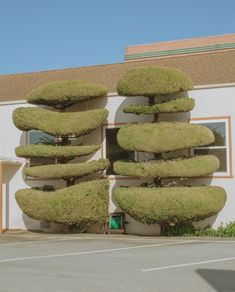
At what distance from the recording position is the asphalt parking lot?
→ 849cm

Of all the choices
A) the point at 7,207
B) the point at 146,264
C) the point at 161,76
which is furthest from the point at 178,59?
the point at 146,264

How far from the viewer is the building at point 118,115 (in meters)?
17.5

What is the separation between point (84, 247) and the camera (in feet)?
45.7

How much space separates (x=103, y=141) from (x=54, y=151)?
2.04 m

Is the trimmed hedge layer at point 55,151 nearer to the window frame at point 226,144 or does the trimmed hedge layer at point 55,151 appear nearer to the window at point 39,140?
the window at point 39,140

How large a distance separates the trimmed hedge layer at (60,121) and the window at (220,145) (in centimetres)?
357

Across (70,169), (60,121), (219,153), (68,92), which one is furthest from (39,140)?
(219,153)

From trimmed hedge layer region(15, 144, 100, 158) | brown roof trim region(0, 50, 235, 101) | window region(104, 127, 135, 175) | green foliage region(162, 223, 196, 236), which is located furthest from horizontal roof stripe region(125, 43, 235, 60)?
green foliage region(162, 223, 196, 236)

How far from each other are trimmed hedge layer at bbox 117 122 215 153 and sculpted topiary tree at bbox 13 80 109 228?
176cm

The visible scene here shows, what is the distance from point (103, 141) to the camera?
62.4ft

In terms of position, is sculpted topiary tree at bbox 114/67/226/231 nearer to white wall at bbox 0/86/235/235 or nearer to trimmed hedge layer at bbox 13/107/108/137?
white wall at bbox 0/86/235/235

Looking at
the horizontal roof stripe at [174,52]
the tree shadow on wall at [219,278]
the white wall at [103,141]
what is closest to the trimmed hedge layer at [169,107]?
the white wall at [103,141]

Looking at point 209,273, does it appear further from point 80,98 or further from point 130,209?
point 80,98

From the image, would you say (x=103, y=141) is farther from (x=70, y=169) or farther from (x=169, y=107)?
(x=169, y=107)
